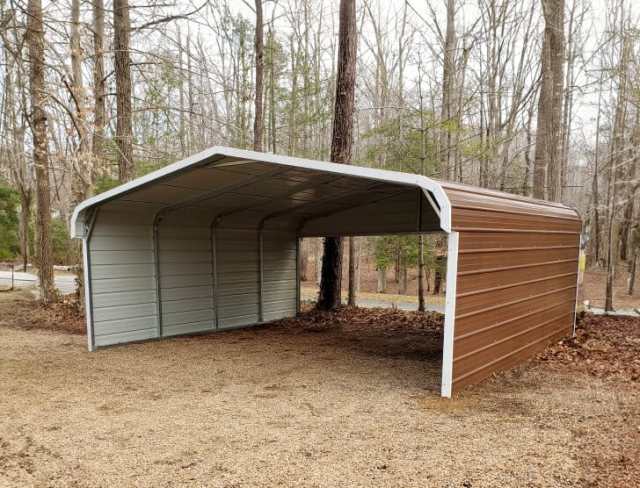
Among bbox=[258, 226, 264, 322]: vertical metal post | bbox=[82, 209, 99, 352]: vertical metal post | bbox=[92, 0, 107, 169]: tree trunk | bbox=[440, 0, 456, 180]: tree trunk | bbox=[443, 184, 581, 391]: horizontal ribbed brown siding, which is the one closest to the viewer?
bbox=[443, 184, 581, 391]: horizontal ribbed brown siding

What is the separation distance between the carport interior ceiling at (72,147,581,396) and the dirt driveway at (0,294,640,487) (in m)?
0.64

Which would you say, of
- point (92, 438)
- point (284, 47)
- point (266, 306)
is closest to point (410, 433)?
point (92, 438)

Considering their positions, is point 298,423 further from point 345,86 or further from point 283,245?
point 345,86

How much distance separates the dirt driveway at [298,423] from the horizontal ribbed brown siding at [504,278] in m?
0.36

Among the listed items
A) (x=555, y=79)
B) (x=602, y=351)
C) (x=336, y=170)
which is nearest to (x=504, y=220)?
(x=336, y=170)

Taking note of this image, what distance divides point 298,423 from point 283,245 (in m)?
5.56

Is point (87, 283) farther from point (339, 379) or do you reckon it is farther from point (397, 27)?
point (397, 27)

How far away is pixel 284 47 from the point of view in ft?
48.0

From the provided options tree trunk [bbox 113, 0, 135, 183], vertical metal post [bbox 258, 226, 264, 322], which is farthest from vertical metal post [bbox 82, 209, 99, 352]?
vertical metal post [bbox 258, 226, 264, 322]

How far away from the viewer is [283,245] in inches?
348

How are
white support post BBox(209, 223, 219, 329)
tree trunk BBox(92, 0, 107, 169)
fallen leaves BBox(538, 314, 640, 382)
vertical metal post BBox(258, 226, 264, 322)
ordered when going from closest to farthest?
fallen leaves BBox(538, 314, 640, 382) < white support post BBox(209, 223, 219, 329) < tree trunk BBox(92, 0, 107, 169) < vertical metal post BBox(258, 226, 264, 322)

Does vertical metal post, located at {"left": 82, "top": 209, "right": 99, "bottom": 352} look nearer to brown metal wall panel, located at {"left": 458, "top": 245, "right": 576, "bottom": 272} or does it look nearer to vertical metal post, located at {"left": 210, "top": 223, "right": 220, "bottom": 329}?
vertical metal post, located at {"left": 210, "top": 223, "right": 220, "bottom": 329}

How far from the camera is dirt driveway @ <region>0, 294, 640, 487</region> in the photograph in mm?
2684

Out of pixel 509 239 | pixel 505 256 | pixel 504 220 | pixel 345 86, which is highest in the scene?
pixel 345 86
